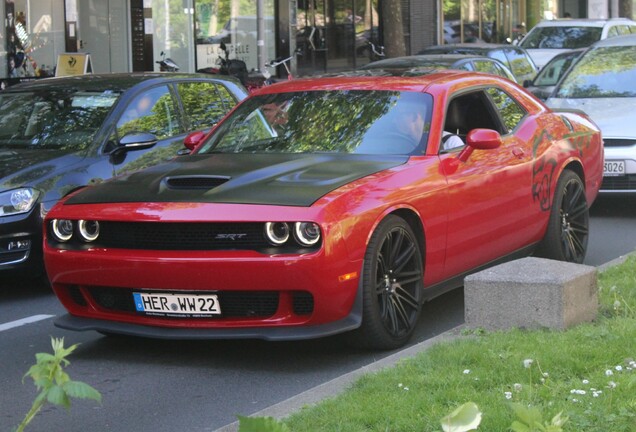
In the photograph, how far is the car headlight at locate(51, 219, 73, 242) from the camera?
682cm

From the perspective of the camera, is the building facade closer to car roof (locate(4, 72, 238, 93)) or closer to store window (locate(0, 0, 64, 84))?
store window (locate(0, 0, 64, 84))

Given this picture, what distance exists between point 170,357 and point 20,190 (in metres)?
2.50

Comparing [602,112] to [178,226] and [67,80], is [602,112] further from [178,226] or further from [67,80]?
[178,226]

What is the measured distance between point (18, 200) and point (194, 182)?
247 centimetres

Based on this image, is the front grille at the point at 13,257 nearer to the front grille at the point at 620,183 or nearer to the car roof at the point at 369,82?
the car roof at the point at 369,82

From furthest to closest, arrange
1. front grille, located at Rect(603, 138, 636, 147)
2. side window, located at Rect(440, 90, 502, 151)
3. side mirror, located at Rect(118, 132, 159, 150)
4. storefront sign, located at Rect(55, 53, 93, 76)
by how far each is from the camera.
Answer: storefront sign, located at Rect(55, 53, 93, 76) < front grille, located at Rect(603, 138, 636, 147) < side mirror, located at Rect(118, 132, 159, 150) < side window, located at Rect(440, 90, 502, 151)

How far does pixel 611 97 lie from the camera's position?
1337 centimetres

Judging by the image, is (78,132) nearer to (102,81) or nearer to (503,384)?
(102,81)

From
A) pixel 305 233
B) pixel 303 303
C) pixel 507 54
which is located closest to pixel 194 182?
pixel 305 233

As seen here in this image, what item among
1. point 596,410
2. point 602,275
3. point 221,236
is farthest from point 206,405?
point 602,275

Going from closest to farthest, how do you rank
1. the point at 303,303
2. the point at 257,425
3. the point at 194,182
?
the point at 257,425 < the point at 303,303 < the point at 194,182

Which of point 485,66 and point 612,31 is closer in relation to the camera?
point 485,66

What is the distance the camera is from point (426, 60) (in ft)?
51.4

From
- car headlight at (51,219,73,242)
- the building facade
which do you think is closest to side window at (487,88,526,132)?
car headlight at (51,219,73,242)
